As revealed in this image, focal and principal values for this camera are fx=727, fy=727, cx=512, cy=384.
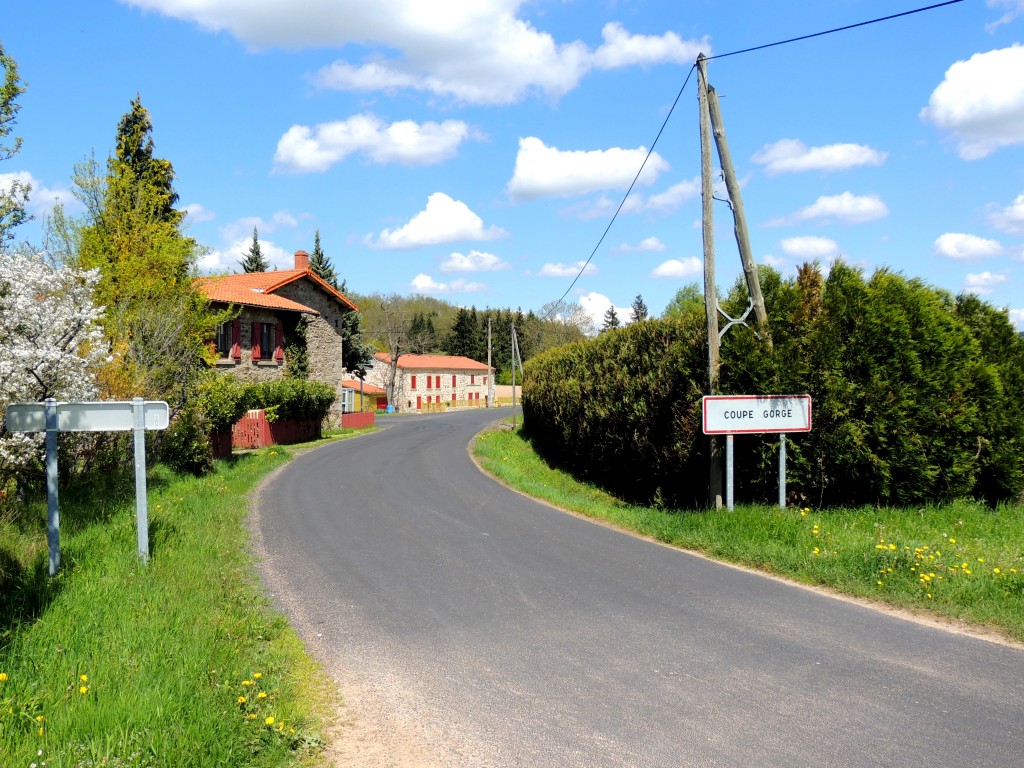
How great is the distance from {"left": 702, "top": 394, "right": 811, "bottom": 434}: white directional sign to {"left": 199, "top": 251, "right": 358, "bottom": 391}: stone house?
2368cm

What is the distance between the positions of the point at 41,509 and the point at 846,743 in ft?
33.9

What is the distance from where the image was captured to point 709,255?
35.7 feet

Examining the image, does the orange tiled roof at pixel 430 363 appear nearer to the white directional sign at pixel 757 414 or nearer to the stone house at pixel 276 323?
the stone house at pixel 276 323

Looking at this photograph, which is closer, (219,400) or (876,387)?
(876,387)

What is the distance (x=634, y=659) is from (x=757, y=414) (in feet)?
18.5

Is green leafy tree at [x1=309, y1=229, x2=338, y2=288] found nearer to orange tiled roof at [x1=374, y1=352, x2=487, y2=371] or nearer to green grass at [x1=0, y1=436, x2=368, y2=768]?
orange tiled roof at [x1=374, y1=352, x2=487, y2=371]

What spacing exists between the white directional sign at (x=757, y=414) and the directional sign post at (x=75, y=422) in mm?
6944

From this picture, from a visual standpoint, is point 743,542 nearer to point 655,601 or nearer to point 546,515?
point 655,601

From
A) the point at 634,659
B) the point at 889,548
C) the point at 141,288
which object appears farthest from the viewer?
the point at 141,288

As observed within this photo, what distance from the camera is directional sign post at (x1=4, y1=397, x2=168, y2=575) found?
6969 mm

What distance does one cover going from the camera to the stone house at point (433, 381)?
268ft

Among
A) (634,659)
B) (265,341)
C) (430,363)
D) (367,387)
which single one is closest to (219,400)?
(265,341)

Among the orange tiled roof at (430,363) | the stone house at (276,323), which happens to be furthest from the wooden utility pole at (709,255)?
the orange tiled roof at (430,363)

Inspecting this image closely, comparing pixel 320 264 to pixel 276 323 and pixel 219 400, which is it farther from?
pixel 219 400
